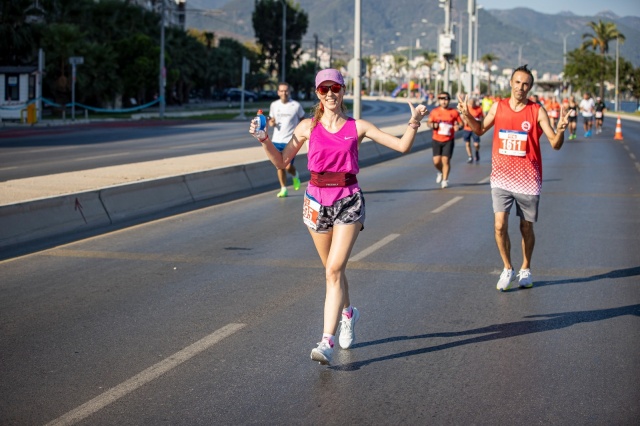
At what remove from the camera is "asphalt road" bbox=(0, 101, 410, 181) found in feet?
74.5

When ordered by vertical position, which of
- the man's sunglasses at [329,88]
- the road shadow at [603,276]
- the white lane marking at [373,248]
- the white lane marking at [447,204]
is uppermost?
the man's sunglasses at [329,88]

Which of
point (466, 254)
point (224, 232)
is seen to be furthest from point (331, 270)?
point (224, 232)

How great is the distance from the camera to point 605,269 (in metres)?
10.1

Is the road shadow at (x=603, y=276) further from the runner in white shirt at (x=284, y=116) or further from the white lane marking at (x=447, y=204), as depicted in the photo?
the runner in white shirt at (x=284, y=116)

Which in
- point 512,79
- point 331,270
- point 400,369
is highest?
point 512,79

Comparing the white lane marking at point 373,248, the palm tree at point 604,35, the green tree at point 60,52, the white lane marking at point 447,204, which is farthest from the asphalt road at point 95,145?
the palm tree at point 604,35

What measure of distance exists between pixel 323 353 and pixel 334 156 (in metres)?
1.25

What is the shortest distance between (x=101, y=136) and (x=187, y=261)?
88.5ft

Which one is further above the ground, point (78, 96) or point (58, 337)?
point (78, 96)

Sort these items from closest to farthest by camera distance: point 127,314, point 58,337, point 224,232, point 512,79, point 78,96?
point 58,337 → point 127,314 → point 512,79 → point 224,232 → point 78,96

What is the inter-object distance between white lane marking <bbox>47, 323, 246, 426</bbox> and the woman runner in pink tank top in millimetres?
906

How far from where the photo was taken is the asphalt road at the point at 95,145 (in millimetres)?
22703

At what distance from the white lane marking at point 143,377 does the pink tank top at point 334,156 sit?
1.35 metres

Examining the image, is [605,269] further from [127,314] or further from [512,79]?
[127,314]
